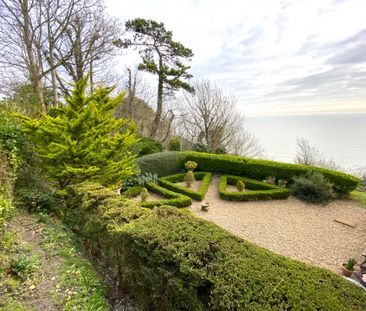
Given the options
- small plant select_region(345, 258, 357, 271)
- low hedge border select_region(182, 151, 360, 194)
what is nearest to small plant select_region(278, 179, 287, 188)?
low hedge border select_region(182, 151, 360, 194)

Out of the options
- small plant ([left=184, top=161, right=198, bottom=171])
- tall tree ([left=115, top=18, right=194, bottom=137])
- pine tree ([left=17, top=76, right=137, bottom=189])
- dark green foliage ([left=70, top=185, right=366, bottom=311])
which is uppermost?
tall tree ([left=115, top=18, right=194, bottom=137])

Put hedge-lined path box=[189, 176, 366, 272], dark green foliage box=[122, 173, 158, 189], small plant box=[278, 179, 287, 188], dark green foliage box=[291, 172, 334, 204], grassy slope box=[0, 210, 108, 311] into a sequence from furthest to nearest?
small plant box=[278, 179, 287, 188], dark green foliage box=[122, 173, 158, 189], dark green foliage box=[291, 172, 334, 204], hedge-lined path box=[189, 176, 366, 272], grassy slope box=[0, 210, 108, 311]

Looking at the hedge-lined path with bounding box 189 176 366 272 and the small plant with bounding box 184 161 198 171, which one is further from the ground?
the small plant with bounding box 184 161 198 171

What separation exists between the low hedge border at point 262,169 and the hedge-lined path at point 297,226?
751mm

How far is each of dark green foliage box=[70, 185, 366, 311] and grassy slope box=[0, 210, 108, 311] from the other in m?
0.47

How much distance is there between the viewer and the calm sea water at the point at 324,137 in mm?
14026

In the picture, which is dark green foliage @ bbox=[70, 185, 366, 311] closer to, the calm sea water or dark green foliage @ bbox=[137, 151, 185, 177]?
dark green foliage @ bbox=[137, 151, 185, 177]

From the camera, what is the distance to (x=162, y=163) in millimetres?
9797

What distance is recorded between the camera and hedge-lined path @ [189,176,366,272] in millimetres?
4930

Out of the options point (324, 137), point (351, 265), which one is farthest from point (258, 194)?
point (324, 137)

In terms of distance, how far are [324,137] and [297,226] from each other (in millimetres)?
13260

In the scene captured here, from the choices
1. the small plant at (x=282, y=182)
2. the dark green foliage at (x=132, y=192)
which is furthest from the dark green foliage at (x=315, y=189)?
the dark green foliage at (x=132, y=192)

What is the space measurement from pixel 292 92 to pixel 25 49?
14827mm

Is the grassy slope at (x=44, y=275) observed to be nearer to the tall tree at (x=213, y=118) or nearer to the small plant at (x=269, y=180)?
the small plant at (x=269, y=180)
